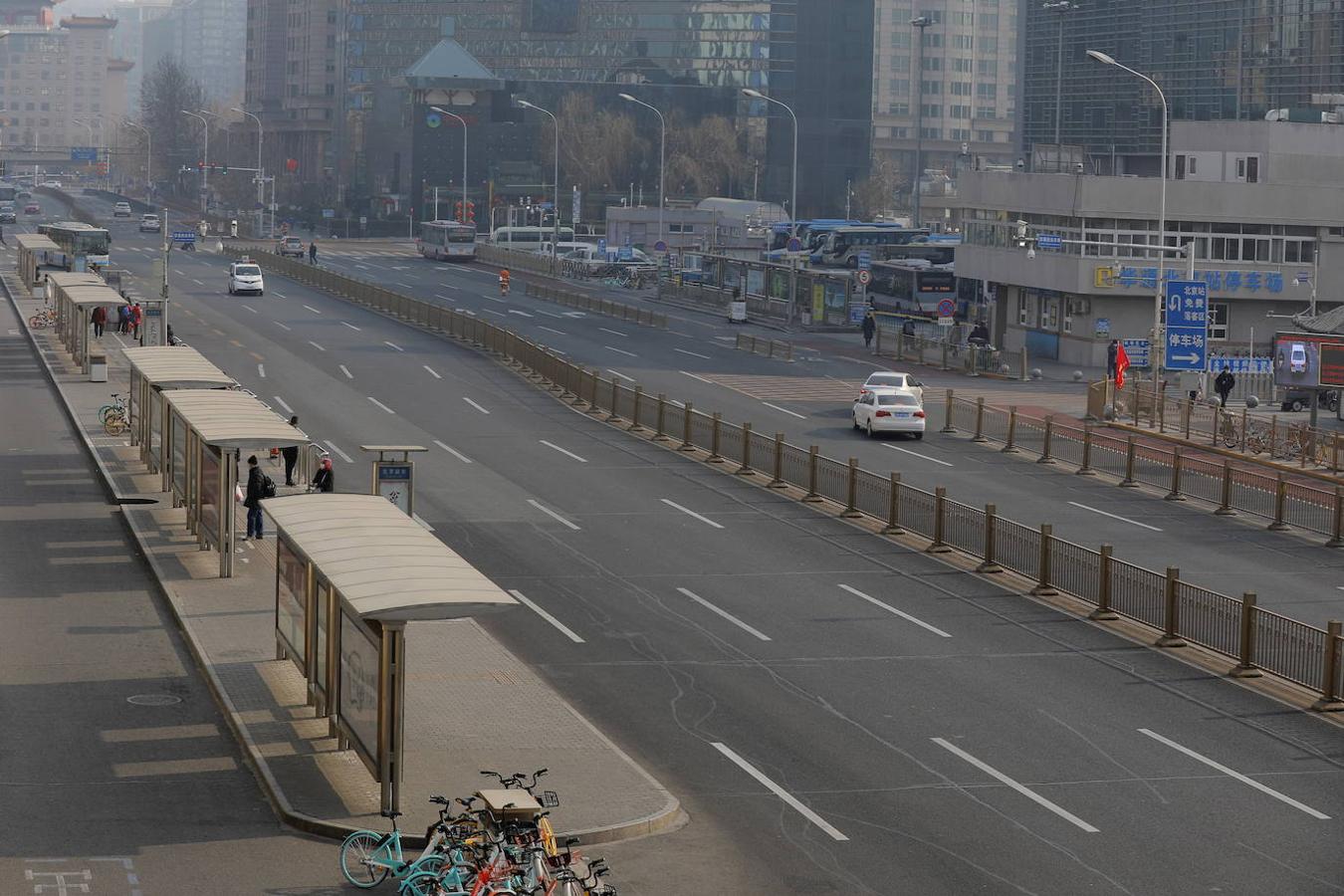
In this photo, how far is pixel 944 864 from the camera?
16891 mm

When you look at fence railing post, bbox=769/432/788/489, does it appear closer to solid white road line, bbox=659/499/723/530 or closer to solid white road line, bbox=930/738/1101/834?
solid white road line, bbox=659/499/723/530

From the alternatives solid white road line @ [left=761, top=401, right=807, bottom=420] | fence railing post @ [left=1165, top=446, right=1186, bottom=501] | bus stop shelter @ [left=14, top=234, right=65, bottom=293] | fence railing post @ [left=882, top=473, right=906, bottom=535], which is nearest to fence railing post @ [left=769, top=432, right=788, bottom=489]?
fence railing post @ [left=882, top=473, right=906, bottom=535]

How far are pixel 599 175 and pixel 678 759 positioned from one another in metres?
153

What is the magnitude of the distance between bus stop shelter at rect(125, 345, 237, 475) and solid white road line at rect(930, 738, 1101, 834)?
19.2 meters

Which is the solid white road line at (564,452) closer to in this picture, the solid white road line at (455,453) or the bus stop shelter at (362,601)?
the solid white road line at (455,453)

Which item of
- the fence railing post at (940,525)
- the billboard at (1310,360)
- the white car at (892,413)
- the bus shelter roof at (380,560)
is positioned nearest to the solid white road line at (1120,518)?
the fence railing post at (940,525)

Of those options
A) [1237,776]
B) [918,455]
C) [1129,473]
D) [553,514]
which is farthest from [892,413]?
[1237,776]

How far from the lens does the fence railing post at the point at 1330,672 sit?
22.6 m

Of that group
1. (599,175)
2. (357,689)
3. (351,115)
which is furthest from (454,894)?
(351,115)

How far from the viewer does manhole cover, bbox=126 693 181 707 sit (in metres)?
22.0

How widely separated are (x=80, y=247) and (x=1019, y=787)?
84.0m

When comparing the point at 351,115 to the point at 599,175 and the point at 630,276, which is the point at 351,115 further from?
the point at 630,276

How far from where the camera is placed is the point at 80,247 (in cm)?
9525

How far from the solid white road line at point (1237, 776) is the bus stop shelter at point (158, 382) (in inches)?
806
